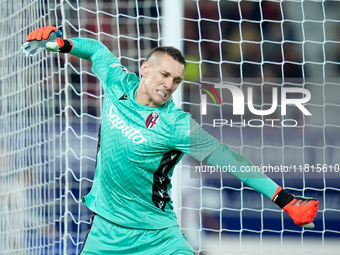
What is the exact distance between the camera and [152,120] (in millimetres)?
3311

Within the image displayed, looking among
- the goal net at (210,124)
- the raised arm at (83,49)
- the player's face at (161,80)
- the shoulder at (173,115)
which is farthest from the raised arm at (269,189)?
the goal net at (210,124)

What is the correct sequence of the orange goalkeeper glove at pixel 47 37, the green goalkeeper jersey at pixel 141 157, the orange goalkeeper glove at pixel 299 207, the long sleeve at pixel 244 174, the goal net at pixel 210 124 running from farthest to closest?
the goal net at pixel 210 124
the orange goalkeeper glove at pixel 47 37
the green goalkeeper jersey at pixel 141 157
the long sleeve at pixel 244 174
the orange goalkeeper glove at pixel 299 207

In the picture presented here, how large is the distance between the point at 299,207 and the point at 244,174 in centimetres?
33

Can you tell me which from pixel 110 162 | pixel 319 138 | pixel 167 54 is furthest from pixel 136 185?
pixel 319 138

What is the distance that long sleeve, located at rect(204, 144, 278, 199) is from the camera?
3053mm

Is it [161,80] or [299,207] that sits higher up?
[161,80]

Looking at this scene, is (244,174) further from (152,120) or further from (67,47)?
(67,47)

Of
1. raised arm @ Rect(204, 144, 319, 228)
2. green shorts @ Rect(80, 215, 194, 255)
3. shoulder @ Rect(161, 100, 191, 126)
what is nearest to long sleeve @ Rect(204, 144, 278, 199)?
raised arm @ Rect(204, 144, 319, 228)

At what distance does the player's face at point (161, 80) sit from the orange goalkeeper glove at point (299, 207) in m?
0.84

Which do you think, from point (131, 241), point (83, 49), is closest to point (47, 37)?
point (83, 49)

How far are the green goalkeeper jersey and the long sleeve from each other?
0.06 meters

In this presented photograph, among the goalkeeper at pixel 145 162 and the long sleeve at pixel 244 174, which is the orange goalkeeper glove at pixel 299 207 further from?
the goalkeeper at pixel 145 162

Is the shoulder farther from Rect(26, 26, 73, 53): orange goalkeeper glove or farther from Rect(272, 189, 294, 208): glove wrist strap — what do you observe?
Rect(26, 26, 73, 53): orange goalkeeper glove

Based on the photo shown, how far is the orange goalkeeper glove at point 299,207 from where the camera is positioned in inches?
116
